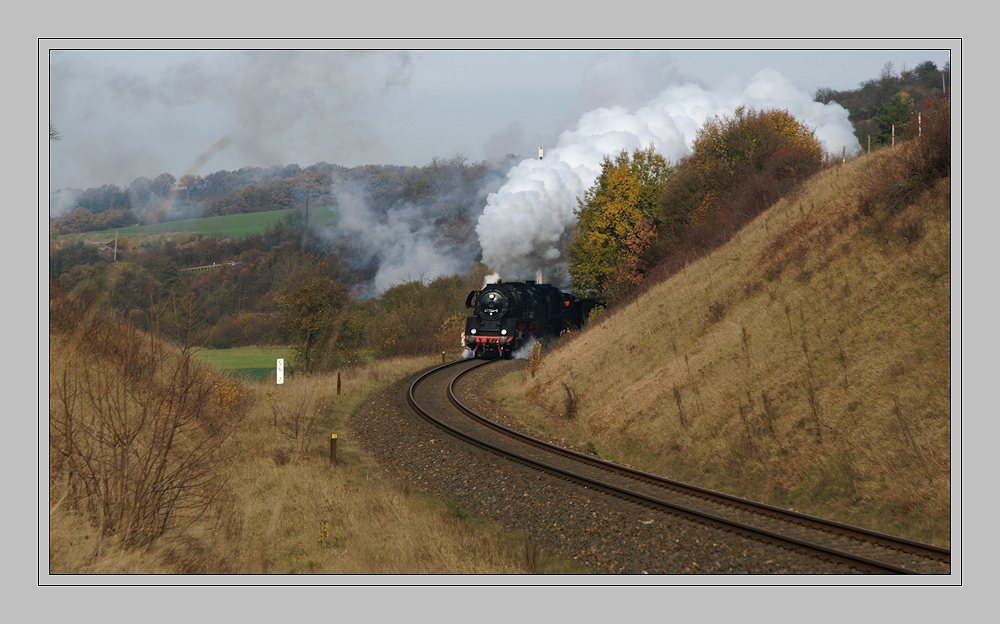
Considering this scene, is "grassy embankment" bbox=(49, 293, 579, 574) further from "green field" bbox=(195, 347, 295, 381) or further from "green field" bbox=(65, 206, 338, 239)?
"green field" bbox=(65, 206, 338, 239)

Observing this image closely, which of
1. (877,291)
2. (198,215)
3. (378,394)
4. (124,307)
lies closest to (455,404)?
(378,394)

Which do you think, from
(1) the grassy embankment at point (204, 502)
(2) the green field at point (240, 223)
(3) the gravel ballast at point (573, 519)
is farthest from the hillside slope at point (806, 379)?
(2) the green field at point (240, 223)

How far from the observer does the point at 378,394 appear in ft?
71.1

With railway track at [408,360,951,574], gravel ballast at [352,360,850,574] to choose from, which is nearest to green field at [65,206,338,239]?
gravel ballast at [352,360,850,574]

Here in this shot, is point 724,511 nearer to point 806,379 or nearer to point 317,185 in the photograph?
point 806,379

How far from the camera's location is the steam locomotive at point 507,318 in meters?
27.9

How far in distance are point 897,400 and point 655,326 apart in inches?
391

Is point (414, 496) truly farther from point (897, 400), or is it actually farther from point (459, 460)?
point (897, 400)

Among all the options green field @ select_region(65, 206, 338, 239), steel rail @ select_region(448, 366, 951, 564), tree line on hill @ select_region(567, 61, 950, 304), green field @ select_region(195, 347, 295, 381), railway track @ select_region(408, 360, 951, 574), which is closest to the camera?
railway track @ select_region(408, 360, 951, 574)

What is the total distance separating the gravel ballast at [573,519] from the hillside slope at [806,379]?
6.56 feet

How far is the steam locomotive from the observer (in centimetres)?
2788

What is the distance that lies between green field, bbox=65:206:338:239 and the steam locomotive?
24.2m

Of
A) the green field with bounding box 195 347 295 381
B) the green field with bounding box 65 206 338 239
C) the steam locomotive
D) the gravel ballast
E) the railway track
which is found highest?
the green field with bounding box 65 206 338 239

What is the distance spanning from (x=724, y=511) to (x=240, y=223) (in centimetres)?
7128
